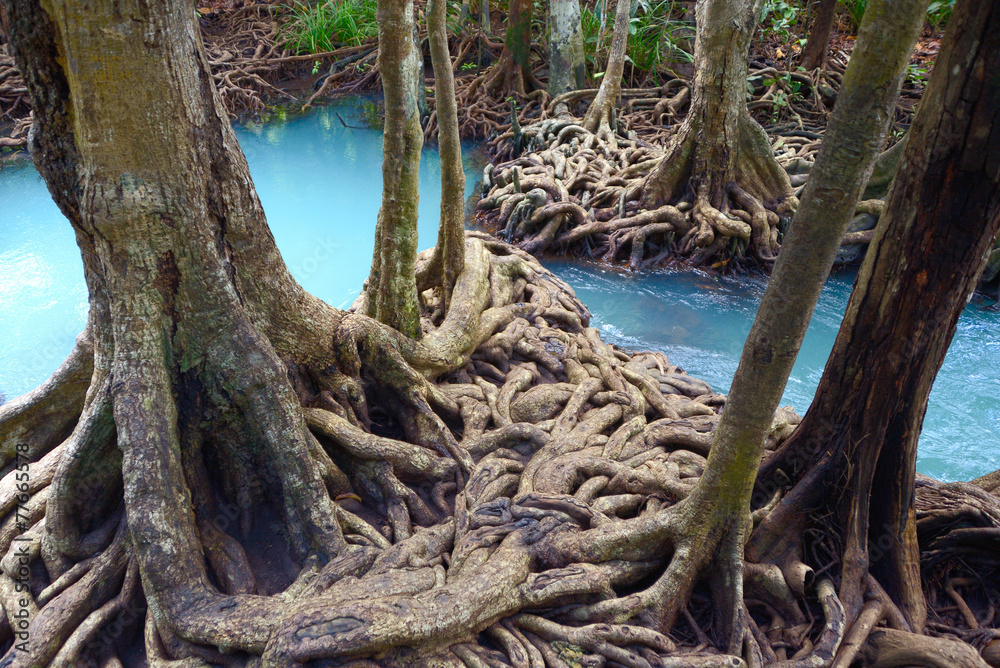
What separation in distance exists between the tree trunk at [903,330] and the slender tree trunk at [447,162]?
2.52 metres

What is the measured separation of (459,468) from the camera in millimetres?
3428

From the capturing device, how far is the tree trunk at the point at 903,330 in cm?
224

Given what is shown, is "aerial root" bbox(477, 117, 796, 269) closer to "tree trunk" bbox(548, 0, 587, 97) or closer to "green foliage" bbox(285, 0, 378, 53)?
"tree trunk" bbox(548, 0, 587, 97)

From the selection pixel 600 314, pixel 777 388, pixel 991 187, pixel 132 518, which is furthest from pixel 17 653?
pixel 600 314

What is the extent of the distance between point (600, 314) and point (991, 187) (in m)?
4.62

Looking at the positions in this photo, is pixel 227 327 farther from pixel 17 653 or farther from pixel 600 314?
pixel 600 314

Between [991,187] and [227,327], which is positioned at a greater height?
[991,187]

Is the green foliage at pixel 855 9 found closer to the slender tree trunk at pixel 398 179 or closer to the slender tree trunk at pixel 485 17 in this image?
the slender tree trunk at pixel 485 17

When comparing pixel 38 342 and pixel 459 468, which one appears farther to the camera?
pixel 38 342

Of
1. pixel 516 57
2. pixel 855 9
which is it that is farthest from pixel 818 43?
pixel 516 57

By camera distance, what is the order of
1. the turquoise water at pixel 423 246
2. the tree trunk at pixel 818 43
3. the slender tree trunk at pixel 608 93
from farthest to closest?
the tree trunk at pixel 818 43 < the slender tree trunk at pixel 608 93 < the turquoise water at pixel 423 246

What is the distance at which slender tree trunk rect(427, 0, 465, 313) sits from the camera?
4.17 meters

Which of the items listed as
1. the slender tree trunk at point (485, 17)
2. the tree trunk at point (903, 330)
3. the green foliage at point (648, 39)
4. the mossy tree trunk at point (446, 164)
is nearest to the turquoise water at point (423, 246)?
the mossy tree trunk at point (446, 164)

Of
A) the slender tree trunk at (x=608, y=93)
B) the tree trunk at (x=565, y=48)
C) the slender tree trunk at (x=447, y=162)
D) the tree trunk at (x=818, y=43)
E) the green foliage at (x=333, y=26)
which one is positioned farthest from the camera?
the green foliage at (x=333, y=26)
